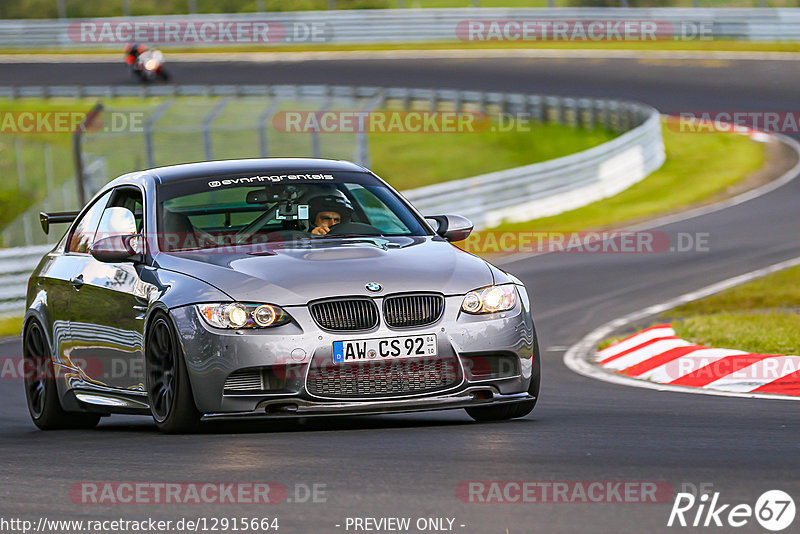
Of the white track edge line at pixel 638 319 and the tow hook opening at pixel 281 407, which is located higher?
the tow hook opening at pixel 281 407

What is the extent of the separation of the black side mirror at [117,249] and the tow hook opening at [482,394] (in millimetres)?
2042

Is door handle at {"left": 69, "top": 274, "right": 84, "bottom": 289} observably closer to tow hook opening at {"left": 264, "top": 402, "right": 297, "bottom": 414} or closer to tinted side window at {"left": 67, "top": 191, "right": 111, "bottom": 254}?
tinted side window at {"left": 67, "top": 191, "right": 111, "bottom": 254}

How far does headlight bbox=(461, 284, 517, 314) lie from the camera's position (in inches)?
296

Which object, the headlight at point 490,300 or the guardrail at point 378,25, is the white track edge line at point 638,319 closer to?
the headlight at point 490,300

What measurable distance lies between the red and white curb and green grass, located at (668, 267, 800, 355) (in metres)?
0.22

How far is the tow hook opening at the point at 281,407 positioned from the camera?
7.30 m

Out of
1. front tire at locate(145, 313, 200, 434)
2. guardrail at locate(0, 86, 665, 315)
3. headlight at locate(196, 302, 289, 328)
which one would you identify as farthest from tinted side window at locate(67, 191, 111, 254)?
guardrail at locate(0, 86, 665, 315)

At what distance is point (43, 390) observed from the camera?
9406 mm

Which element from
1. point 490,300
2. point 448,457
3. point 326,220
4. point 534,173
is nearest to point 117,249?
point 326,220

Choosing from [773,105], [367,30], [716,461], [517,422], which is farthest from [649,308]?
[367,30]

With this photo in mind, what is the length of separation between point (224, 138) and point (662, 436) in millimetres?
36356

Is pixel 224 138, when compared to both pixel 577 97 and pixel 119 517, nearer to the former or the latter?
pixel 577 97

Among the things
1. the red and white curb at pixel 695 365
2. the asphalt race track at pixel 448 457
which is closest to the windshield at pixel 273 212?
the asphalt race track at pixel 448 457

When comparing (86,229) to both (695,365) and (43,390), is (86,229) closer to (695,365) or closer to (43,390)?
(43,390)
